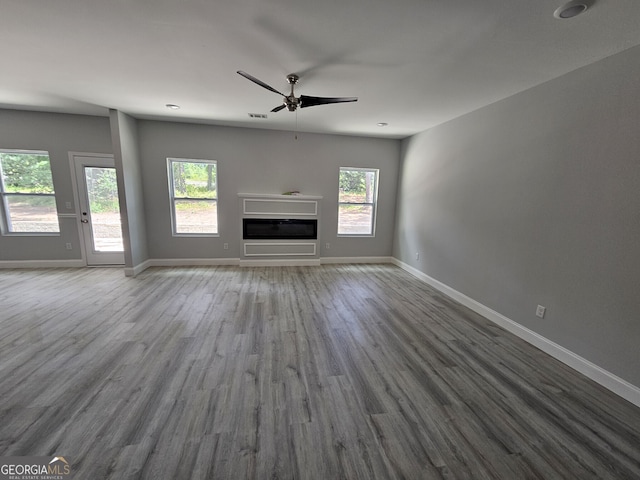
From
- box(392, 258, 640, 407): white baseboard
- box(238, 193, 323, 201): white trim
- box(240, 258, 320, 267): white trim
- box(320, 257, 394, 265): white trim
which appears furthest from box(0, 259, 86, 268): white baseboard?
box(392, 258, 640, 407): white baseboard

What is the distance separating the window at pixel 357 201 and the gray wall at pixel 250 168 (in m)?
0.15

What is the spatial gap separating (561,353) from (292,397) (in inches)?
98.8

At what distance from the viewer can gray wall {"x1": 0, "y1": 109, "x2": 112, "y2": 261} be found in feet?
13.6

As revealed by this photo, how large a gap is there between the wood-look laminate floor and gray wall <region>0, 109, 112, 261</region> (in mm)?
1633

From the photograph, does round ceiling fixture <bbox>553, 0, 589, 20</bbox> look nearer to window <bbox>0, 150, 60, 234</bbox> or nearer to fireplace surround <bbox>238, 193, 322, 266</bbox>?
fireplace surround <bbox>238, 193, 322, 266</bbox>

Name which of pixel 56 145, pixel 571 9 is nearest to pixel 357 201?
pixel 571 9

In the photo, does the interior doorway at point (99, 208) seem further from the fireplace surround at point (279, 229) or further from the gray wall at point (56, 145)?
the fireplace surround at point (279, 229)

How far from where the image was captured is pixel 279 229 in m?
5.14

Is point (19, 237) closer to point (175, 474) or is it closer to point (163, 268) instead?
point (163, 268)

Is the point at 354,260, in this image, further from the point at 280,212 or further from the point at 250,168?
the point at 250,168

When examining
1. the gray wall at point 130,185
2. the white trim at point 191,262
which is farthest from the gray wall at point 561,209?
the gray wall at point 130,185

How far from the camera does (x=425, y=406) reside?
5.74 feet

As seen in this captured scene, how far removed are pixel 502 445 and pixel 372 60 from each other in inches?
119

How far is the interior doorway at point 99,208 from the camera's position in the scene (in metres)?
4.47
